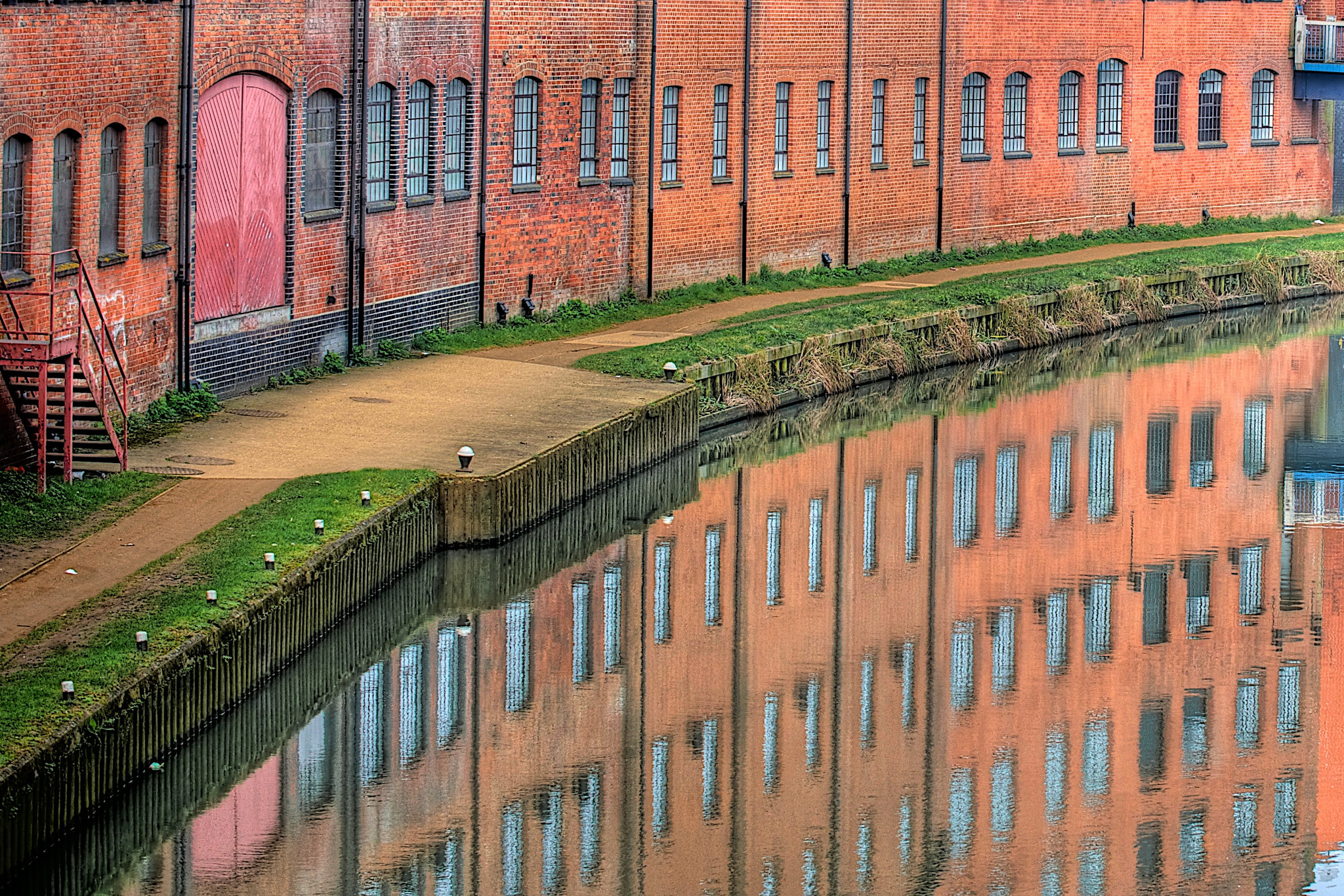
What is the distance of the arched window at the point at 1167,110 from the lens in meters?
44.3

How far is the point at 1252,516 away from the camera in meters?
26.9

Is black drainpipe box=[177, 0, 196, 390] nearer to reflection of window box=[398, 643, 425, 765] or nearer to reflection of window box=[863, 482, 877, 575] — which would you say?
reflection of window box=[398, 643, 425, 765]

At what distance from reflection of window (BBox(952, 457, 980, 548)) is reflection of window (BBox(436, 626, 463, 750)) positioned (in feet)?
21.3

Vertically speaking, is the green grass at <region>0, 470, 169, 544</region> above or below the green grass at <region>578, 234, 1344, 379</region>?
below

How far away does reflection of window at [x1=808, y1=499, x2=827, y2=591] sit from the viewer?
75.9 ft

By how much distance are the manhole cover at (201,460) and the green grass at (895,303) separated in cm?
633

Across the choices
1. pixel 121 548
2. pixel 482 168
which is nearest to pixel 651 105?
pixel 482 168

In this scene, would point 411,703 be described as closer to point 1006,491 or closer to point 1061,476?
point 1006,491

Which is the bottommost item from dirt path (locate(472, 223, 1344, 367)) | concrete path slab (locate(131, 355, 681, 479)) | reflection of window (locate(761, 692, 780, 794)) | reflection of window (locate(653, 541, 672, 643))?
reflection of window (locate(761, 692, 780, 794))

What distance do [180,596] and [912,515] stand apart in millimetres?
10400

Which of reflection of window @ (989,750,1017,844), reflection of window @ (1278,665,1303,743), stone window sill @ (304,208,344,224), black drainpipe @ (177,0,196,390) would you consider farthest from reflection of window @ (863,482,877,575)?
black drainpipe @ (177,0,196,390)

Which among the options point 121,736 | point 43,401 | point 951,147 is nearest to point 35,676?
point 121,736

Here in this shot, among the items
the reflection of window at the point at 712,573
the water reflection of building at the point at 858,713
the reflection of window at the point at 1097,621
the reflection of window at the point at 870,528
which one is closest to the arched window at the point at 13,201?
the water reflection of building at the point at 858,713

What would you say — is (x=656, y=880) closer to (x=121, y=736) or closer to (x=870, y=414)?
(x=121, y=736)
